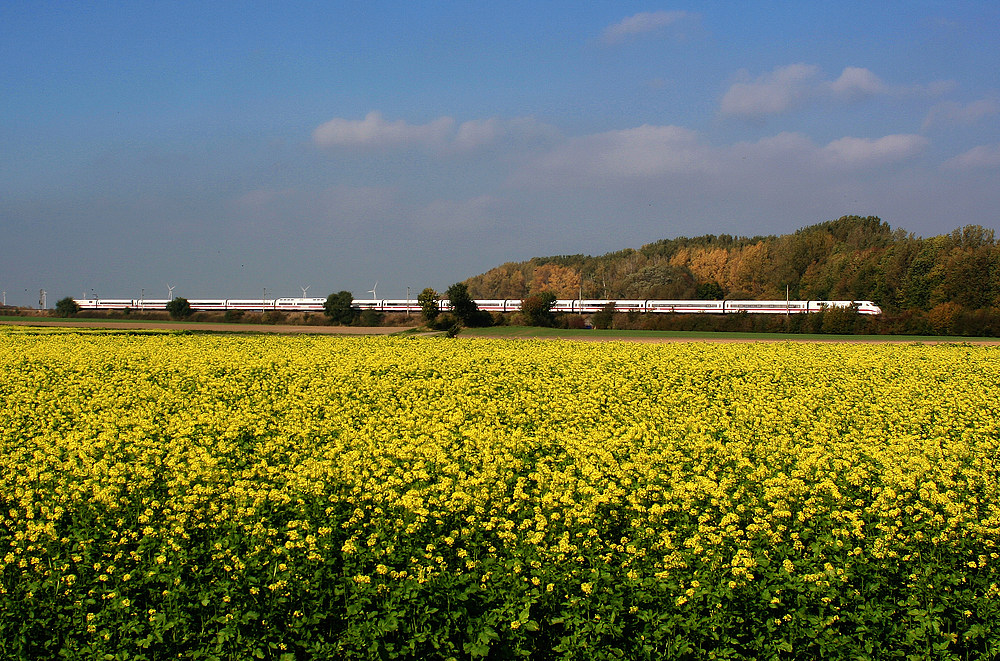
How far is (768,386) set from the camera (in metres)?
21.9

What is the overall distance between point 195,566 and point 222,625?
98cm

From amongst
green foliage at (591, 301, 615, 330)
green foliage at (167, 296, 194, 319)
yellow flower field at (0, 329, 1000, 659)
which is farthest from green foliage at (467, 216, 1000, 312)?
yellow flower field at (0, 329, 1000, 659)

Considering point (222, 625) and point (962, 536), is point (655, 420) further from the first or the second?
point (222, 625)

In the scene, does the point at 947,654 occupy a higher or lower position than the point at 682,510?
lower

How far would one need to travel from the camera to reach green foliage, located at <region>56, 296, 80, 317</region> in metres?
114

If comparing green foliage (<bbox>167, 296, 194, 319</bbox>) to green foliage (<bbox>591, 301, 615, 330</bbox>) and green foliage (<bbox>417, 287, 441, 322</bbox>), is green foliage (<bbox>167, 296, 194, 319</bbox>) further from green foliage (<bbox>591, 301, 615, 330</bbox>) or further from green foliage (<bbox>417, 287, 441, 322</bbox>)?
green foliage (<bbox>591, 301, 615, 330</bbox>)

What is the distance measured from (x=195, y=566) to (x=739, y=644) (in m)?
5.01

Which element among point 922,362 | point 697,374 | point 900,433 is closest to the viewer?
point 900,433

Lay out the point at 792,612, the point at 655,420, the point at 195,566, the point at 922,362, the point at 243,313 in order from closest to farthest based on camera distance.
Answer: the point at 792,612 → the point at 195,566 → the point at 655,420 → the point at 922,362 → the point at 243,313

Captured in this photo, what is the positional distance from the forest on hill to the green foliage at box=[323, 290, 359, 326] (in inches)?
1635

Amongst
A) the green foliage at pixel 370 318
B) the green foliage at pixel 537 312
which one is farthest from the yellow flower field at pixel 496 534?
the green foliage at pixel 370 318

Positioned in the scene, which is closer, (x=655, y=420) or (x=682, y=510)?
(x=682, y=510)

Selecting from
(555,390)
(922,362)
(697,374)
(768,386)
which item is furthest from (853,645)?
(922,362)

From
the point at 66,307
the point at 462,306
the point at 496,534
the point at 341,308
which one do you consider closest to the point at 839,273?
the point at 462,306
